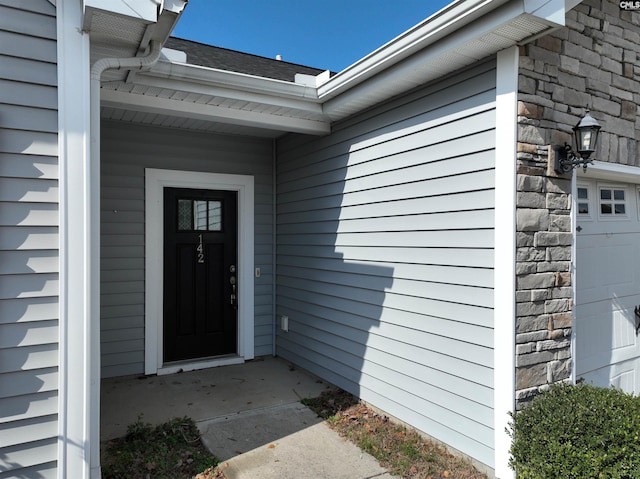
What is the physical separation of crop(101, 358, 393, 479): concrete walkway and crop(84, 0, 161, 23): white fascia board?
2.69 metres

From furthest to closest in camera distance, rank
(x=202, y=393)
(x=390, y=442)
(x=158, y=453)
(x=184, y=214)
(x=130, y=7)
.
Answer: (x=184, y=214) < (x=202, y=393) < (x=390, y=442) < (x=158, y=453) < (x=130, y=7)

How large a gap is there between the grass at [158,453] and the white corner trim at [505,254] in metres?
1.85

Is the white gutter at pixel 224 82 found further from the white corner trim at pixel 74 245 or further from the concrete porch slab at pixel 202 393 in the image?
the concrete porch slab at pixel 202 393

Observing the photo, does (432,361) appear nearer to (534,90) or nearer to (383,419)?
(383,419)

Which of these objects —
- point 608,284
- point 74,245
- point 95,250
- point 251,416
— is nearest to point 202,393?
point 251,416

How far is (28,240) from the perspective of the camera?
6.95 feet

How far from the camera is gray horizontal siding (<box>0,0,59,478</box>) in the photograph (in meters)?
2.07

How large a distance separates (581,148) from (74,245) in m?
2.98

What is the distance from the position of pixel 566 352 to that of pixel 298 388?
2403 millimetres

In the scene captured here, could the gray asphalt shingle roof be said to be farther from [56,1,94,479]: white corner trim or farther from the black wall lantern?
the black wall lantern

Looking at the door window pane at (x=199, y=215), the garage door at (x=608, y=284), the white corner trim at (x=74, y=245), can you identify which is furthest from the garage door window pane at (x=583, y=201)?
Result: the door window pane at (x=199, y=215)

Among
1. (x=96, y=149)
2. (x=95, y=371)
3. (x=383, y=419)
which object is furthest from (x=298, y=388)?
(x=96, y=149)

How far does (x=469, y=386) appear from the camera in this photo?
271cm

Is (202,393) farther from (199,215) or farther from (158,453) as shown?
(199,215)
